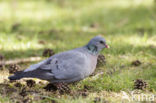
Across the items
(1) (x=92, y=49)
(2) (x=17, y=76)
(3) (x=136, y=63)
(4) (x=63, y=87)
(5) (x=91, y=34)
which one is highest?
(5) (x=91, y=34)

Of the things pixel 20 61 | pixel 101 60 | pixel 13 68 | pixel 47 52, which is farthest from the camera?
pixel 47 52

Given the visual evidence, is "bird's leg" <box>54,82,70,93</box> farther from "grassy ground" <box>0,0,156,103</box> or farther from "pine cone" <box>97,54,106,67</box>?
"pine cone" <box>97,54,106,67</box>

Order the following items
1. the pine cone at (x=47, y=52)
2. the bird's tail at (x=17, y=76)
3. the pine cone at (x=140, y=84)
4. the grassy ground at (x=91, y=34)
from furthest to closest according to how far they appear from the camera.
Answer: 1. the pine cone at (x=47, y=52)
2. the grassy ground at (x=91, y=34)
3. the pine cone at (x=140, y=84)
4. the bird's tail at (x=17, y=76)

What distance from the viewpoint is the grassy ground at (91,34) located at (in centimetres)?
367

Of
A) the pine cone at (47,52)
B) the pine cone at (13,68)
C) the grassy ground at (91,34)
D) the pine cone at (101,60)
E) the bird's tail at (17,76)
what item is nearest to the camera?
the bird's tail at (17,76)

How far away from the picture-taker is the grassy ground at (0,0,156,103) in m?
3.67

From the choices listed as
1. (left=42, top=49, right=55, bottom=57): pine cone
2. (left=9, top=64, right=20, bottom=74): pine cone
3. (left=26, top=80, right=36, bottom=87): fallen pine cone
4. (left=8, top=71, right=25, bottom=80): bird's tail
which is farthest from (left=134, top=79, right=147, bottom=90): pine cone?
(left=42, top=49, right=55, bottom=57): pine cone

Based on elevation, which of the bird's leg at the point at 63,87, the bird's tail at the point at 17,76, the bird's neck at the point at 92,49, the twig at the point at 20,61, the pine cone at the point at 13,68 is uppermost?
the bird's neck at the point at 92,49

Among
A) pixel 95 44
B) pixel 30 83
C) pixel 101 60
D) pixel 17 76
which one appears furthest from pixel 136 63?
pixel 17 76

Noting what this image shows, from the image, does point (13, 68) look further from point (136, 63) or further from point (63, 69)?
point (136, 63)

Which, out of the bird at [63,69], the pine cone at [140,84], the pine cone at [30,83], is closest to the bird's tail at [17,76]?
the bird at [63,69]

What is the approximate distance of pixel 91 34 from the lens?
20.2 ft

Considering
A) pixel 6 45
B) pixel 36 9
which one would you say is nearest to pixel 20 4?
pixel 36 9

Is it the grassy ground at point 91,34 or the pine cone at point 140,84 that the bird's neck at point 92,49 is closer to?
the grassy ground at point 91,34
